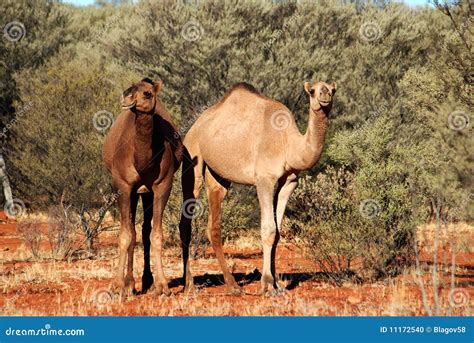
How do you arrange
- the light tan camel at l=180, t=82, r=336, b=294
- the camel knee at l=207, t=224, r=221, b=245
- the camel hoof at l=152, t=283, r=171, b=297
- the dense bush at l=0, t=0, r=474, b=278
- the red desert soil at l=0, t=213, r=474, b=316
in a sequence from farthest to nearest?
the dense bush at l=0, t=0, r=474, b=278, the camel knee at l=207, t=224, r=221, b=245, the light tan camel at l=180, t=82, r=336, b=294, the camel hoof at l=152, t=283, r=171, b=297, the red desert soil at l=0, t=213, r=474, b=316

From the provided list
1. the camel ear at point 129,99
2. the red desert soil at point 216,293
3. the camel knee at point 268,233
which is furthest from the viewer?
the camel knee at point 268,233

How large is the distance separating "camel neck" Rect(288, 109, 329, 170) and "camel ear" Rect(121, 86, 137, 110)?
2.21 metres

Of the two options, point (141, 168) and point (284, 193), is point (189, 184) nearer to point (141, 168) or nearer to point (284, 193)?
point (284, 193)

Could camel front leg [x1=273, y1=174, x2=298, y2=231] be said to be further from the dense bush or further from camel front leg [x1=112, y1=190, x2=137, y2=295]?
camel front leg [x1=112, y1=190, x2=137, y2=295]

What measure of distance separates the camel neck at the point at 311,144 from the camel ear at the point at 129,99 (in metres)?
2.21

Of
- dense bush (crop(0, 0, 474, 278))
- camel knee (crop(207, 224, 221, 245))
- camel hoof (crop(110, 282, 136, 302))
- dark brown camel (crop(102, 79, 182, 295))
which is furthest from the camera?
dense bush (crop(0, 0, 474, 278))

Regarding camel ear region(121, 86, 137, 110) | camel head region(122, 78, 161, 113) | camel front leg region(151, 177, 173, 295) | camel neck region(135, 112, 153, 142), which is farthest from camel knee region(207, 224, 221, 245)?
camel ear region(121, 86, 137, 110)

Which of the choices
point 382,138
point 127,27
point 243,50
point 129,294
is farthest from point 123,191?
point 127,27

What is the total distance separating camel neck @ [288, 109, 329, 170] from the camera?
9.66m

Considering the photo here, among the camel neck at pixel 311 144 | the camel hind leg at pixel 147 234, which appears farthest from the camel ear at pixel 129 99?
the camel neck at pixel 311 144

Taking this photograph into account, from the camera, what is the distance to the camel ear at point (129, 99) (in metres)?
8.83

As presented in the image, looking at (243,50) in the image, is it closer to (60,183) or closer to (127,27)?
(127,27)

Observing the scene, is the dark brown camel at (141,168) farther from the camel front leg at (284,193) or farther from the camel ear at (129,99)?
the camel front leg at (284,193)

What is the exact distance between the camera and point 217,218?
11.0 metres
